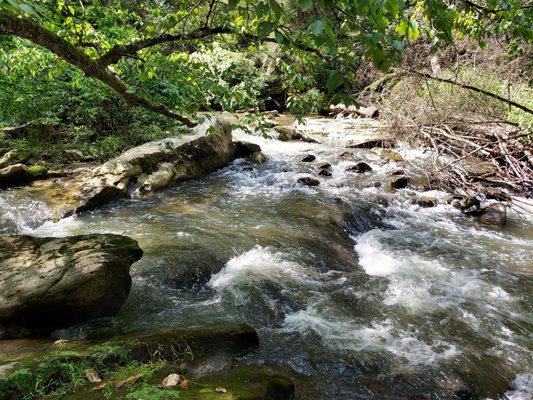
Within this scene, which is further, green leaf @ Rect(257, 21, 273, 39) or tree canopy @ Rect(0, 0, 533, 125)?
green leaf @ Rect(257, 21, 273, 39)

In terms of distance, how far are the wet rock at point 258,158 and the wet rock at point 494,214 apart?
20.1 ft

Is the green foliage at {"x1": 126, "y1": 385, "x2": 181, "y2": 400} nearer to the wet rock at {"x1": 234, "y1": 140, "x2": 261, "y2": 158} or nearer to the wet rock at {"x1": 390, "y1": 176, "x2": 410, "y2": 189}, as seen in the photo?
the wet rock at {"x1": 390, "y1": 176, "x2": 410, "y2": 189}

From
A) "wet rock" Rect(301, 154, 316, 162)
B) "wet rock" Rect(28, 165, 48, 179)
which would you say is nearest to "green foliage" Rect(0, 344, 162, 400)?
"wet rock" Rect(28, 165, 48, 179)

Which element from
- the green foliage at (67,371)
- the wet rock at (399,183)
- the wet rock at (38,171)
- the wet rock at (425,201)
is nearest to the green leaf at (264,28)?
the green foliage at (67,371)

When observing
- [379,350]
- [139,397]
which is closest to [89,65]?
[139,397]

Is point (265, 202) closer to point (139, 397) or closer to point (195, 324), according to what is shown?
point (195, 324)

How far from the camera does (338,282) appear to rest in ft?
17.4

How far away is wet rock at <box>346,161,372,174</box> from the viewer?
1095 cm

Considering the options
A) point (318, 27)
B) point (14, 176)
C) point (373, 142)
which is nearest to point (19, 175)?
point (14, 176)

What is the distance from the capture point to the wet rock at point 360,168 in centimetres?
1095

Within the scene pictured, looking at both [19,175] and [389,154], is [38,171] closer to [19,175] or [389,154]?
[19,175]

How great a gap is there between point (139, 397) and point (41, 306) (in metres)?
1.81

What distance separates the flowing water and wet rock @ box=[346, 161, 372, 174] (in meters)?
1.77

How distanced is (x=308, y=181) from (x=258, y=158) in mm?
2508
